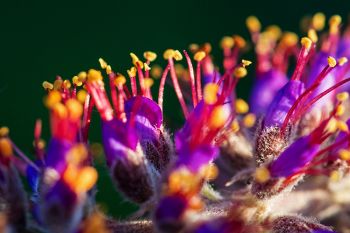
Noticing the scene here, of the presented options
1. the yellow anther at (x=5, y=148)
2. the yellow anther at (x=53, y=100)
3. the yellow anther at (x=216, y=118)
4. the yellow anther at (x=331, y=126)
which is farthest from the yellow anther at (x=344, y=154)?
the yellow anther at (x=5, y=148)

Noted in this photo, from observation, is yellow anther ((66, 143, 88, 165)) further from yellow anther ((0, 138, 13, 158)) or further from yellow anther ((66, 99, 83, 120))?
yellow anther ((0, 138, 13, 158))

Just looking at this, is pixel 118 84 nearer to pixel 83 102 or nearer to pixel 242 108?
pixel 83 102

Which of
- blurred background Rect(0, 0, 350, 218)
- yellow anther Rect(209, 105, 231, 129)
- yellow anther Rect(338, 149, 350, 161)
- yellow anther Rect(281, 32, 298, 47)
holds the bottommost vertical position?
yellow anther Rect(338, 149, 350, 161)

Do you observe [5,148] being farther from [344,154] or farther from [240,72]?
[344,154]

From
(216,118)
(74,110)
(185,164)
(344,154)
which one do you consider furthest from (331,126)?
(74,110)

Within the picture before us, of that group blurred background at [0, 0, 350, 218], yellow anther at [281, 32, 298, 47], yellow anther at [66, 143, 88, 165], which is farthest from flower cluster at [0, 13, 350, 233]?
blurred background at [0, 0, 350, 218]

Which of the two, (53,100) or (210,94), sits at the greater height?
(53,100)
